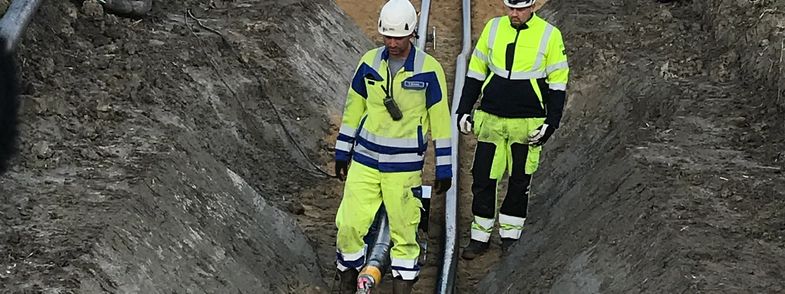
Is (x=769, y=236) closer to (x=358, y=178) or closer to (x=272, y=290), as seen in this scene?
(x=358, y=178)

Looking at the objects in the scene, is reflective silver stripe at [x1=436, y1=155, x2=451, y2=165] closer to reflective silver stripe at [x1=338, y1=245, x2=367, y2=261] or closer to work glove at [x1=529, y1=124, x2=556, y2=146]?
reflective silver stripe at [x1=338, y1=245, x2=367, y2=261]

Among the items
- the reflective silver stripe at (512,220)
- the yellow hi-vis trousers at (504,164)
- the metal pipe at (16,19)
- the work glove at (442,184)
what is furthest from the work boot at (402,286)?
the metal pipe at (16,19)

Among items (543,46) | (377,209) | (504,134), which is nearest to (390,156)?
(377,209)

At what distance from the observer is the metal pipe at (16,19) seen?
721 centimetres

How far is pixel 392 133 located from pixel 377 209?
1.89ft

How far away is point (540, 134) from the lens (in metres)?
7.98

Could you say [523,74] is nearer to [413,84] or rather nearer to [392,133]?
[413,84]

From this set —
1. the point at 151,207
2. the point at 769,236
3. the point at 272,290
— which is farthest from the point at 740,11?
the point at 151,207

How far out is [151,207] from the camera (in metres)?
6.85

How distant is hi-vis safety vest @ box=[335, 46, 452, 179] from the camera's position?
7.21m

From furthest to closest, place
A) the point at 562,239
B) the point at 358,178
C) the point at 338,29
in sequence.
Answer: the point at 338,29
the point at 562,239
the point at 358,178

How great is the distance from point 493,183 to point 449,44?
7.23 metres

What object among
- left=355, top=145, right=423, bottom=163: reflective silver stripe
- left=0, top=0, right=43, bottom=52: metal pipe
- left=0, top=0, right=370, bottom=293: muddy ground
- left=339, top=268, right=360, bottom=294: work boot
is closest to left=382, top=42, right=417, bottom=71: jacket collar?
left=355, top=145, right=423, bottom=163: reflective silver stripe

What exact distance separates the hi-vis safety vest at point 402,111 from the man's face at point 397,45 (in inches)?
3.1
